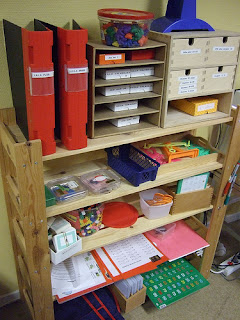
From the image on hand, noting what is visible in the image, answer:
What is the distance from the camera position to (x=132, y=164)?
Result: 1.48m

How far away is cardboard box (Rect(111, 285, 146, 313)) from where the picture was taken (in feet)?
5.20

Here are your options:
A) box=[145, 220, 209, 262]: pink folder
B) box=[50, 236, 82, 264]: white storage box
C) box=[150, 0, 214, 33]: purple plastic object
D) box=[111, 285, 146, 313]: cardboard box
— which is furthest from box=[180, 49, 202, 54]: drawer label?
box=[111, 285, 146, 313]: cardboard box

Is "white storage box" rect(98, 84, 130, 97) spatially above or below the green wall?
below

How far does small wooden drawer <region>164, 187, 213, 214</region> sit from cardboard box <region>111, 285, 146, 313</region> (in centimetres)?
44

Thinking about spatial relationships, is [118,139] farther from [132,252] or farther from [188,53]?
[132,252]

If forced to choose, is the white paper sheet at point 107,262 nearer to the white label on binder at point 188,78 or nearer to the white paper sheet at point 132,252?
the white paper sheet at point 132,252

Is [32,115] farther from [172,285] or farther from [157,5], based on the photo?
[172,285]

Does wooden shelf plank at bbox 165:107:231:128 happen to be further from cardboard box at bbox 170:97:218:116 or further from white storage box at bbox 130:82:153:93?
white storage box at bbox 130:82:153:93

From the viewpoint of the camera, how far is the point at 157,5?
56.3 inches

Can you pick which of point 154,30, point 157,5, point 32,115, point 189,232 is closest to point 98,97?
point 32,115

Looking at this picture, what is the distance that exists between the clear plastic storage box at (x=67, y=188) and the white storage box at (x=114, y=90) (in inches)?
15.2

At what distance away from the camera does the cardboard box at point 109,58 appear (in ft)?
3.64

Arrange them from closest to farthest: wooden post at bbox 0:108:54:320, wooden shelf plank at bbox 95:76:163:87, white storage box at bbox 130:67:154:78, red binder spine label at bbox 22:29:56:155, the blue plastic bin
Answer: red binder spine label at bbox 22:29:56:155 < wooden post at bbox 0:108:54:320 < wooden shelf plank at bbox 95:76:163:87 < white storage box at bbox 130:67:154:78 < the blue plastic bin

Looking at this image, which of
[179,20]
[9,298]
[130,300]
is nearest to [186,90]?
[179,20]
